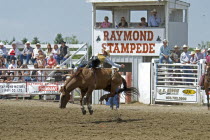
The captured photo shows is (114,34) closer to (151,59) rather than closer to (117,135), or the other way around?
(151,59)

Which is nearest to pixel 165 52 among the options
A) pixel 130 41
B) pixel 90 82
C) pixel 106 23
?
pixel 130 41

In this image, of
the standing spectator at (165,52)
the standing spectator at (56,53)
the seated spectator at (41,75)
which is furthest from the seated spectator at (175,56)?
the seated spectator at (41,75)

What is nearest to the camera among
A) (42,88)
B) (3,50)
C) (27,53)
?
(42,88)

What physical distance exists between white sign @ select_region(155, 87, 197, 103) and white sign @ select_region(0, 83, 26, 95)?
5.36 m

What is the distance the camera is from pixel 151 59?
24.4 m

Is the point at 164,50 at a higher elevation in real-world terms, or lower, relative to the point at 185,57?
higher

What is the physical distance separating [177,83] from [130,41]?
133 inches

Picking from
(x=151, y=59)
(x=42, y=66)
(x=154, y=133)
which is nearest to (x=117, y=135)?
(x=154, y=133)

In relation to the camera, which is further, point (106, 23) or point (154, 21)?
point (106, 23)

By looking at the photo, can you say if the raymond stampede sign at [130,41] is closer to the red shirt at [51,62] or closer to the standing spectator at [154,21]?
the standing spectator at [154,21]

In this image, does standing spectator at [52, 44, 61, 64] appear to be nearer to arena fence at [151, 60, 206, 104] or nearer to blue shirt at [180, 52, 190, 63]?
arena fence at [151, 60, 206, 104]

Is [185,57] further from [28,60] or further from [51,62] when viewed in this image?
[28,60]

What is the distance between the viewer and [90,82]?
15.5 m

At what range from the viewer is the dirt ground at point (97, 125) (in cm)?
1142
